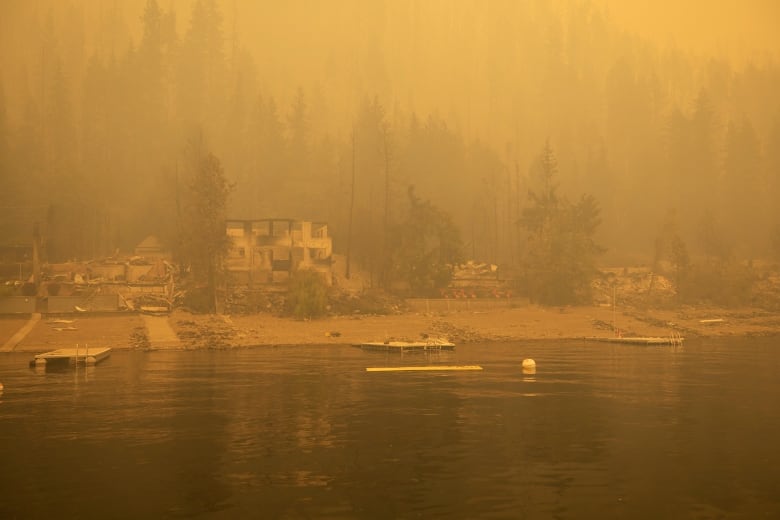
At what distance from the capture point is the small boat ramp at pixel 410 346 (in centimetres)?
7325

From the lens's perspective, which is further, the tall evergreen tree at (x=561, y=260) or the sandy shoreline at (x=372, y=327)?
the tall evergreen tree at (x=561, y=260)

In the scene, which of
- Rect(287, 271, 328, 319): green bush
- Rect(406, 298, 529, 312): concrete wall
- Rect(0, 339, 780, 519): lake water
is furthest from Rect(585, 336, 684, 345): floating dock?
Rect(287, 271, 328, 319): green bush

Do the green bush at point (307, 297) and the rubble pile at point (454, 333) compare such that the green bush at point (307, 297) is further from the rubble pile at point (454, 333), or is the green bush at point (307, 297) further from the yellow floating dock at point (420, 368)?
the yellow floating dock at point (420, 368)

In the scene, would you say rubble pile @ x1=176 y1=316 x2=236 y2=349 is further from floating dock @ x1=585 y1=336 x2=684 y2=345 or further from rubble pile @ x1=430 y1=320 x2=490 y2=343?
floating dock @ x1=585 y1=336 x2=684 y2=345

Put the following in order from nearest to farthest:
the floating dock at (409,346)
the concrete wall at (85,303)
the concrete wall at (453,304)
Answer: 1. the floating dock at (409,346)
2. the concrete wall at (85,303)
3. the concrete wall at (453,304)

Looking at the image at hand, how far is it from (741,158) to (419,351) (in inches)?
4219

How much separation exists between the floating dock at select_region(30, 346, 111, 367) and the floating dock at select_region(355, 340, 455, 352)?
77.6 ft

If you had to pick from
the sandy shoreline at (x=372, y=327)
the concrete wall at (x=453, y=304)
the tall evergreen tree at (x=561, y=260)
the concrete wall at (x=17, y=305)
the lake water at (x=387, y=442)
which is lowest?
the lake water at (x=387, y=442)

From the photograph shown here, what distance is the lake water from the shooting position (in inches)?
1053

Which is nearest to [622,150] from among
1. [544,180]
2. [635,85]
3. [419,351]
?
[635,85]

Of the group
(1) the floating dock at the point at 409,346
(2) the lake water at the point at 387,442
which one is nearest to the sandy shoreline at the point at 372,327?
(1) the floating dock at the point at 409,346

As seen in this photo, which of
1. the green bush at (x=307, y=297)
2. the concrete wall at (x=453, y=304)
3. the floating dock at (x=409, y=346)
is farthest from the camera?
the concrete wall at (x=453, y=304)

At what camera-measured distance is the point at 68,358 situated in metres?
62.9

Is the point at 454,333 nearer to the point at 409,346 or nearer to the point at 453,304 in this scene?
the point at 453,304
